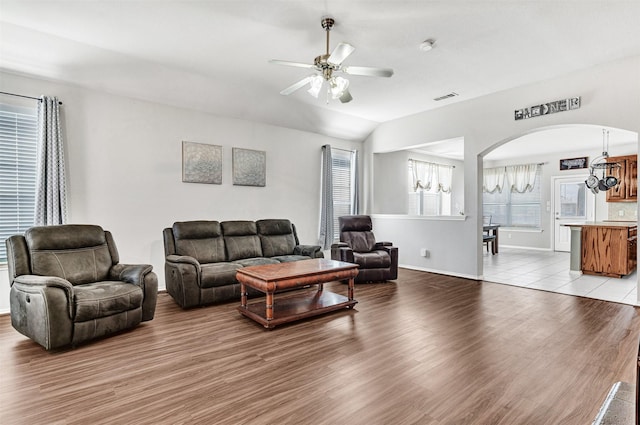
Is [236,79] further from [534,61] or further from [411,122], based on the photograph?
[534,61]

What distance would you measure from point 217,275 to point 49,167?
2.32 meters

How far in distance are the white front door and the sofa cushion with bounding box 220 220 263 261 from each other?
817cm

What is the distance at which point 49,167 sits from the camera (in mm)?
3805

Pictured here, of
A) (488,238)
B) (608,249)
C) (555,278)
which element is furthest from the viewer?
(488,238)

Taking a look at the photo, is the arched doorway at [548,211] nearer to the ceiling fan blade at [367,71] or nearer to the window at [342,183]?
the window at [342,183]

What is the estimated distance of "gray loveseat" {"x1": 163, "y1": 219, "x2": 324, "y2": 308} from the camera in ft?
12.8

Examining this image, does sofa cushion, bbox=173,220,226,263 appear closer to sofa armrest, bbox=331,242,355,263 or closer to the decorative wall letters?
sofa armrest, bbox=331,242,355,263

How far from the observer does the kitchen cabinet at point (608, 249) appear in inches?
220

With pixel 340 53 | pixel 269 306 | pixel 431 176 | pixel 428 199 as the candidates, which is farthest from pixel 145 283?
pixel 431 176

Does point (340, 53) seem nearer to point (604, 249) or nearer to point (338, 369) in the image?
point (338, 369)

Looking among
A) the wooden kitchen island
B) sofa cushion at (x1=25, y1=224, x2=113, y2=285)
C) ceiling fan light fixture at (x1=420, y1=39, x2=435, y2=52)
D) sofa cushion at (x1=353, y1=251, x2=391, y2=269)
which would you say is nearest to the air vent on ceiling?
ceiling fan light fixture at (x1=420, y1=39, x2=435, y2=52)

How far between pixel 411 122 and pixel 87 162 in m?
5.45

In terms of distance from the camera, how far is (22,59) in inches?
140

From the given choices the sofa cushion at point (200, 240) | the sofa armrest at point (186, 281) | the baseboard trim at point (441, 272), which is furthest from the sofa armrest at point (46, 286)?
the baseboard trim at point (441, 272)
